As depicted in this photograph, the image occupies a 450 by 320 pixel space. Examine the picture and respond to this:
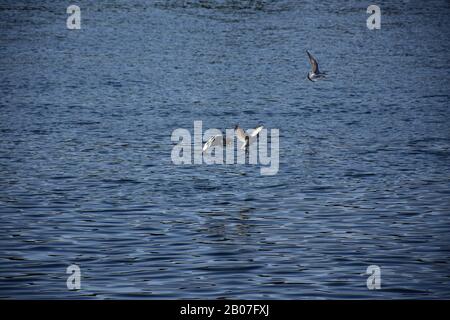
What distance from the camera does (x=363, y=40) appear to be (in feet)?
185

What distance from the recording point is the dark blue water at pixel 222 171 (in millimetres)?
17203

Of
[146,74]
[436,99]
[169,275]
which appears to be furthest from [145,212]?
[146,74]

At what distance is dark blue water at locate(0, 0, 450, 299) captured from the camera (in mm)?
17203

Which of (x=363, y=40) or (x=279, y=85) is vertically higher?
(x=363, y=40)

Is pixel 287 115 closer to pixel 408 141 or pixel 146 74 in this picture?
pixel 408 141

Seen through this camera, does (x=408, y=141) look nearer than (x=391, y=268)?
No

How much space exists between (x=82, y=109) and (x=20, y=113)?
2.62m

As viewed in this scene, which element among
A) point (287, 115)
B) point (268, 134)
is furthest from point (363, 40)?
point (268, 134)

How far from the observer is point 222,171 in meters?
25.9
